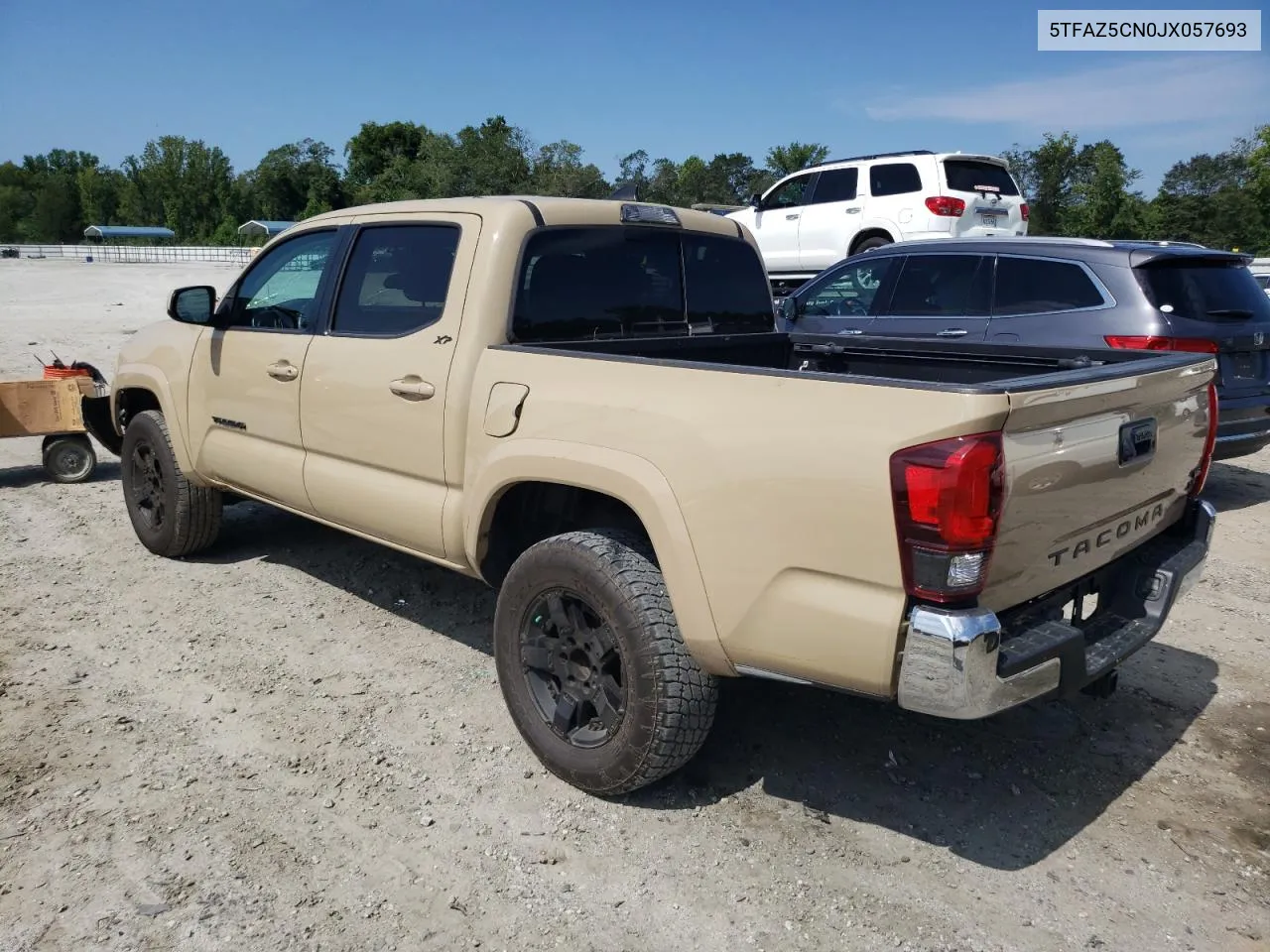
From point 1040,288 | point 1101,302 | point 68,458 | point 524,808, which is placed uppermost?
point 1040,288

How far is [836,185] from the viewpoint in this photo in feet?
41.2

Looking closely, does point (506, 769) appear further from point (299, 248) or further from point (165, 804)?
point (299, 248)

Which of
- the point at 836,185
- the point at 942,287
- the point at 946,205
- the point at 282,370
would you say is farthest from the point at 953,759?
the point at 836,185

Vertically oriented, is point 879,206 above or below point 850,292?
above

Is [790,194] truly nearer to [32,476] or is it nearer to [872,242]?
[872,242]

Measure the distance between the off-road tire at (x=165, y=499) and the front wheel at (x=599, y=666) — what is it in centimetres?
274

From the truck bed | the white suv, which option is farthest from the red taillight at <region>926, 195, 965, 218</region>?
the truck bed

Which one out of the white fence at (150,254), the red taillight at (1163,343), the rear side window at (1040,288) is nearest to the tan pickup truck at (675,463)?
the red taillight at (1163,343)

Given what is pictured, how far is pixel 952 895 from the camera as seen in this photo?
107 inches

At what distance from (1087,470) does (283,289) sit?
12.2 ft

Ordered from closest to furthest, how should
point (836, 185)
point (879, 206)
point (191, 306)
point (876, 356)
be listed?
point (876, 356)
point (191, 306)
point (879, 206)
point (836, 185)

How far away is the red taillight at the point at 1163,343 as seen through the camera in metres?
5.94

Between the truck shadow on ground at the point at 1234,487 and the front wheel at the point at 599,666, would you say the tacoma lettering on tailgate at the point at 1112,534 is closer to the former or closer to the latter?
the front wheel at the point at 599,666

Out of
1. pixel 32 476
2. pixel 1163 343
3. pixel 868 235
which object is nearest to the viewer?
pixel 1163 343
